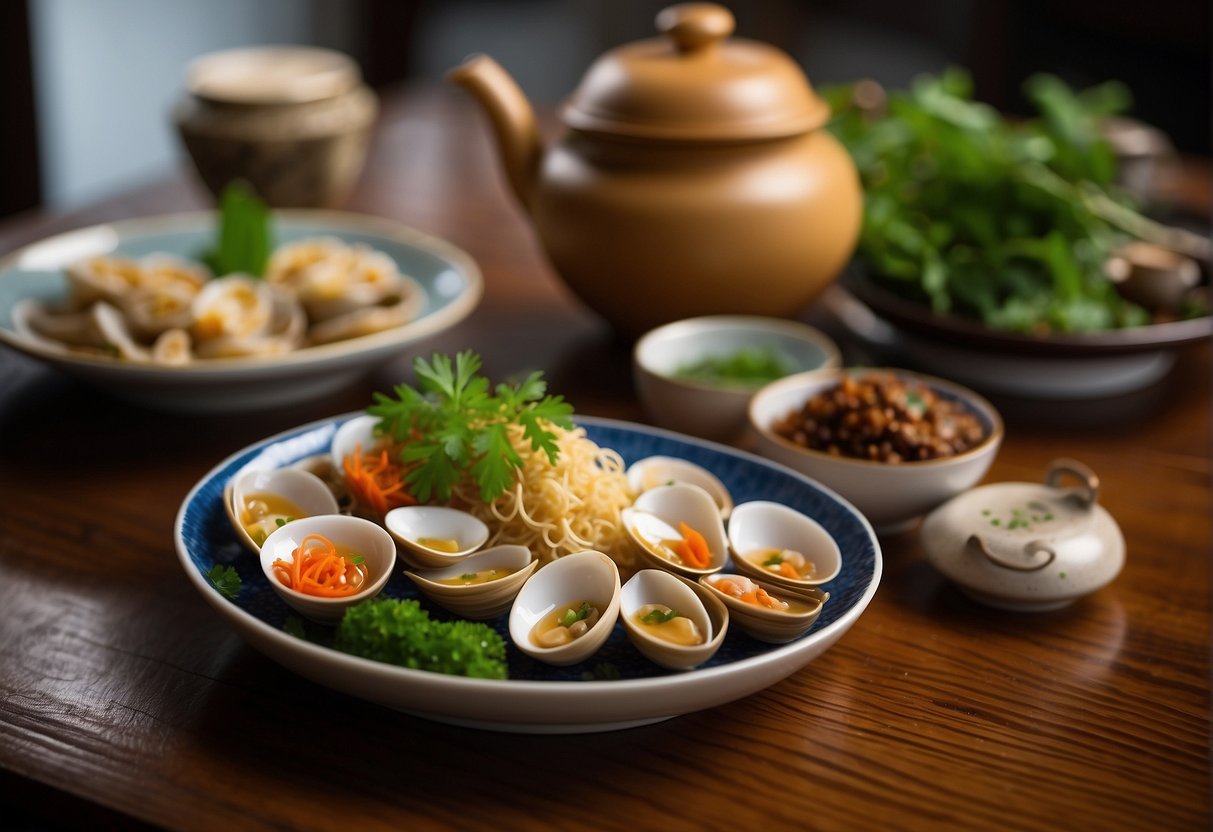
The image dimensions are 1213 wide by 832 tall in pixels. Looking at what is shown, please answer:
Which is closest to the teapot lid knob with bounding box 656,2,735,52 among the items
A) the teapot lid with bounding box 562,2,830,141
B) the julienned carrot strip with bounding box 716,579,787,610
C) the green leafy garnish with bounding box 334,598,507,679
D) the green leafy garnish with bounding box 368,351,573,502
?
the teapot lid with bounding box 562,2,830,141

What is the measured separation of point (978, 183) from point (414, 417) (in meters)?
1.13

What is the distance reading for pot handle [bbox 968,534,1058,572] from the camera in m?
1.09

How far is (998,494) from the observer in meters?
1.20

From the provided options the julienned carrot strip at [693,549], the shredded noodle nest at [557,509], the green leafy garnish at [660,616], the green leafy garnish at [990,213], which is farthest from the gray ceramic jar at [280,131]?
the green leafy garnish at [660,616]

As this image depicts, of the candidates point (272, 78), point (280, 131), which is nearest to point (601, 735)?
point (280, 131)

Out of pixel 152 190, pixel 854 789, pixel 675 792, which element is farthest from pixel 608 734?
pixel 152 190

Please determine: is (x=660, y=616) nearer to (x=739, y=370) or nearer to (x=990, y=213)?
(x=739, y=370)

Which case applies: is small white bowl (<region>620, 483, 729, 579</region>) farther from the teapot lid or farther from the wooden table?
the teapot lid

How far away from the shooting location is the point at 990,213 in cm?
184

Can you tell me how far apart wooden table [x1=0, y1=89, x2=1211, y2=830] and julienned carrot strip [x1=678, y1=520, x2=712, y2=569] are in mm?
137

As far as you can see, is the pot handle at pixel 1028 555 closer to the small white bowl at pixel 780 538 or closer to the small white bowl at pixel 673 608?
the small white bowl at pixel 780 538

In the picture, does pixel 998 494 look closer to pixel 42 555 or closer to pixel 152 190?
pixel 42 555

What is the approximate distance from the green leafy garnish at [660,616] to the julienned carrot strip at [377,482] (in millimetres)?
286

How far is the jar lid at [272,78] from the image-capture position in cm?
200
